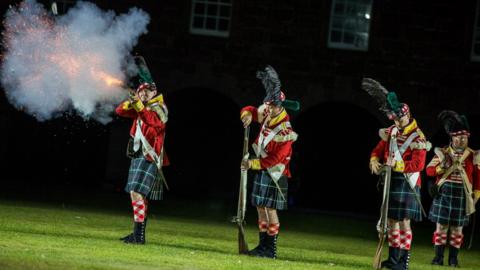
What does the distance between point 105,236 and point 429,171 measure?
15.4 ft

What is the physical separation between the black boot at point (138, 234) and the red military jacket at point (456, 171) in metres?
4.30

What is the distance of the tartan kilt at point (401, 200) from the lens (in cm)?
1606

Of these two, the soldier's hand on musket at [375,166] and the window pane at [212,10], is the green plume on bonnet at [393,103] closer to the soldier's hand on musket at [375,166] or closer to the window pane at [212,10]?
the soldier's hand on musket at [375,166]

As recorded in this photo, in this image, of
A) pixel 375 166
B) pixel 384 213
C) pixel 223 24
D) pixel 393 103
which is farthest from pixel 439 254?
pixel 223 24

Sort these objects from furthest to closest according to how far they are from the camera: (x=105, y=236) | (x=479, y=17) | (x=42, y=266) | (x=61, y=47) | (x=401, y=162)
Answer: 1. (x=479, y=17)
2. (x=61, y=47)
3. (x=105, y=236)
4. (x=401, y=162)
5. (x=42, y=266)

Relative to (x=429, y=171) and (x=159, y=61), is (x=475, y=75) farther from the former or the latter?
(x=429, y=171)

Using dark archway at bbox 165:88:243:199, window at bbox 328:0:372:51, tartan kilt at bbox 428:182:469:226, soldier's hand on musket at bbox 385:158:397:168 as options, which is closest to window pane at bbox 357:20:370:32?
window at bbox 328:0:372:51

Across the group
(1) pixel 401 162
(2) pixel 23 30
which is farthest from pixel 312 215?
(1) pixel 401 162

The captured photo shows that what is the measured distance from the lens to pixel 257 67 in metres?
30.2

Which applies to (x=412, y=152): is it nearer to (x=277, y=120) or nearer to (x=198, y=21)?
(x=277, y=120)

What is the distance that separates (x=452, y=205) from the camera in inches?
720

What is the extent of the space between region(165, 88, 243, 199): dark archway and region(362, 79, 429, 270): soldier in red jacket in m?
15.8

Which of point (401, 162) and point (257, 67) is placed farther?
point (257, 67)

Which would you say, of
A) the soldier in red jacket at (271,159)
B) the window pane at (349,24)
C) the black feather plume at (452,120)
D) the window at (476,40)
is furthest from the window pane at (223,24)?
the soldier in red jacket at (271,159)
